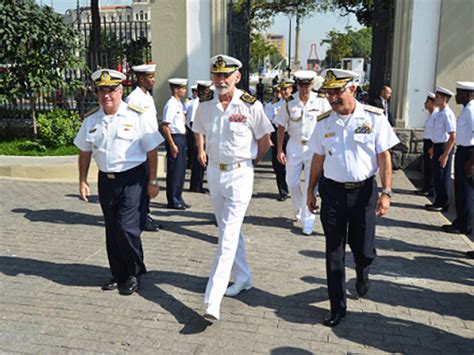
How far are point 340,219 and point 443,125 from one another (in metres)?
4.57

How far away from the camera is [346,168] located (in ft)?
12.6

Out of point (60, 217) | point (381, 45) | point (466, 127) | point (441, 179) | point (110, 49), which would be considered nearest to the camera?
point (466, 127)

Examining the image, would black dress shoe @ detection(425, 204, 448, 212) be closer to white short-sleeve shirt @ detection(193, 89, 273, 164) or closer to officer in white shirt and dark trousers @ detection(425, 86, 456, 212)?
officer in white shirt and dark trousers @ detection(425, 86, 456, 212)

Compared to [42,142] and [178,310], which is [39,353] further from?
[42,142]

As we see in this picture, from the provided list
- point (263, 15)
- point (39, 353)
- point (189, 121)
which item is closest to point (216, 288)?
point (39, 353)

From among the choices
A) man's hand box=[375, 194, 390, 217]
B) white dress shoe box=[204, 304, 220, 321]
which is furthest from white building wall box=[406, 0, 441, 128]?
white dress shoe box=[204, 304, 220, 321]

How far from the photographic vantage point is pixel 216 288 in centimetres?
390

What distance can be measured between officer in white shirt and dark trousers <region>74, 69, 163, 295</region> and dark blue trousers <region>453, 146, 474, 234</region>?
3.99 metres

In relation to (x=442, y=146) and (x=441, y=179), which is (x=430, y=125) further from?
(x=441, y=179)

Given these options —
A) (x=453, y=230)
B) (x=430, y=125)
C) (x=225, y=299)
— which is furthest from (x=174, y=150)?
(x=430, y=125)

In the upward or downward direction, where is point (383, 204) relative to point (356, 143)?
downward

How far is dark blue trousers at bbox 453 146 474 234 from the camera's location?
6207 millimetres

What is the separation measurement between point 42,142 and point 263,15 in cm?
2154

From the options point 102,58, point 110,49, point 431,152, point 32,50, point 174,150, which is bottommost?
point 431,152
